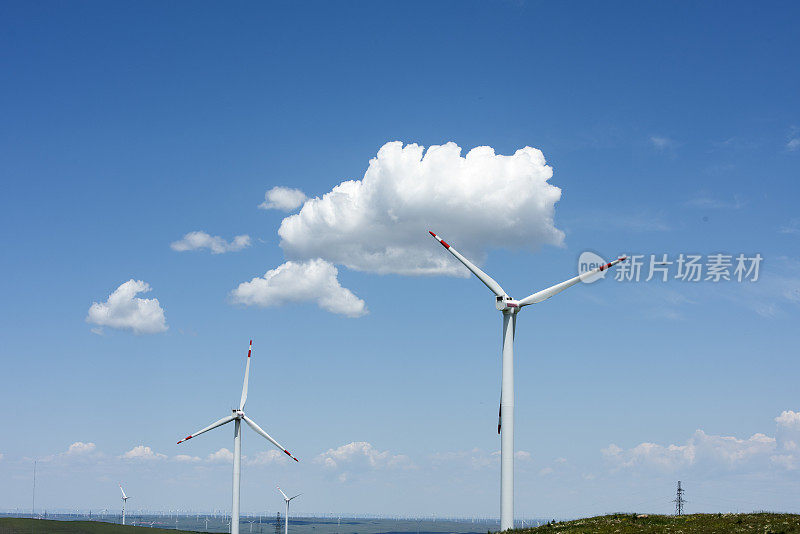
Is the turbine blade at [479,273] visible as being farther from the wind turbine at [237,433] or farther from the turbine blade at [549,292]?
the wind turbine at [237,433]

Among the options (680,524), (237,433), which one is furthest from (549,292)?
(237,433)

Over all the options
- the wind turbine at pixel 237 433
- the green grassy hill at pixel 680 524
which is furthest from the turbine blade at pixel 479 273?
the wind turbine at pixel 237 433

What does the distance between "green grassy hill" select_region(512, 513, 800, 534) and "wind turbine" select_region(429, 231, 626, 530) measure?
3.52 meters

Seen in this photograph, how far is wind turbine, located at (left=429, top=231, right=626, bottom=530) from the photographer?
251 feet

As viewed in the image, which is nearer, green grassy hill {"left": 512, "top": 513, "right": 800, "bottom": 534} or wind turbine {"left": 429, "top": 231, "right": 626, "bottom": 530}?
green grassy hill {"left": 512, "top": 513, "right": 800, "bottom": 534}

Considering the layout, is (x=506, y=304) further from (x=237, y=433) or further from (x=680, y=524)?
(x=237, y=433)

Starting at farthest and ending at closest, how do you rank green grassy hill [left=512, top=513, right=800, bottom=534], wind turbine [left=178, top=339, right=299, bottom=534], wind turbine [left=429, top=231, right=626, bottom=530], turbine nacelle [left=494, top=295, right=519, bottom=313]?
wind turbine [left=178, top=339, right=299, bottom=534] → turbine nacelle [left=494, top=295, right=519, bottom=313] → wind turbine [left=429, top=231, right=626, bottom=530] → green grassy hill [left=512, top=513, right=800, bottom=534]

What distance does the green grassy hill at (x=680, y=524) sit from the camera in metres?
66.6

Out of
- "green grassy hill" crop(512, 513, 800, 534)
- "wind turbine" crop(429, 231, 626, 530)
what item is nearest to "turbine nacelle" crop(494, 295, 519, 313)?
"wind turbine" crop(429, 231, 626, 530)

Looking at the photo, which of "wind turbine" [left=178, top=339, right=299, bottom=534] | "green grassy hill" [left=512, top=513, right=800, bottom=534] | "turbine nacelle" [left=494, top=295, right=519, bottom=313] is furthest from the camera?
"wind turbine" [left=178, top=339, right=299, bottom=534]

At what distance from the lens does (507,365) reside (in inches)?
3159

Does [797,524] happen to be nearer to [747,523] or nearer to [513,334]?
[747,523]

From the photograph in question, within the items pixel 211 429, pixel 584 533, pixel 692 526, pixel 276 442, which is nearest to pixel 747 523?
pixel 692 526

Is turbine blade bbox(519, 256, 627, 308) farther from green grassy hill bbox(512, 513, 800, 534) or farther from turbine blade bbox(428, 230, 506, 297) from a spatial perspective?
green grassy hill bbox(512, 513, 800, 534)
